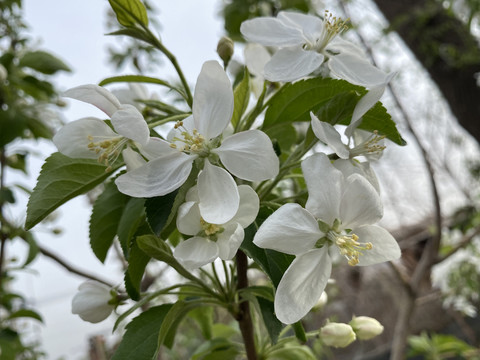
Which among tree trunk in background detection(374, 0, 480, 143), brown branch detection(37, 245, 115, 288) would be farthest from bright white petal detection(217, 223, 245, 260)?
tree trunk in background detection(374, 0, 480, 143)

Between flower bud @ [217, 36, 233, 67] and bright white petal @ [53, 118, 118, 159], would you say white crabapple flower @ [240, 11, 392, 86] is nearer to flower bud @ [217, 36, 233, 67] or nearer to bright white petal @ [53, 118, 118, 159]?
flower bud @ [217, 36, 233, 67]

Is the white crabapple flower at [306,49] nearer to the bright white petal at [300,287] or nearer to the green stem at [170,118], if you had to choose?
the green stem at [170,118]

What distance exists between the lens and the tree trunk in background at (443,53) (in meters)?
2.29

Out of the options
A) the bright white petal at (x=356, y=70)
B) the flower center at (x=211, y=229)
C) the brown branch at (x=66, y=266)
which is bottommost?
the brown branch at (x=66, y=266)

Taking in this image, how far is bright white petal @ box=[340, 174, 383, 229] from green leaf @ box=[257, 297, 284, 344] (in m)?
0.15

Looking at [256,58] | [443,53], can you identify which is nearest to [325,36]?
[256,58]

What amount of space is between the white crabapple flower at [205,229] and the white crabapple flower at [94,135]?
3.5 inches

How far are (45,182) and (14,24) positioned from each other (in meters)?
1.44

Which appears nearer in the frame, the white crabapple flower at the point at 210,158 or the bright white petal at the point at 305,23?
the white crabapple flower at the point at 210,158

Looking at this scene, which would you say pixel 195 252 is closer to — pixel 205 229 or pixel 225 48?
pixel 205 229

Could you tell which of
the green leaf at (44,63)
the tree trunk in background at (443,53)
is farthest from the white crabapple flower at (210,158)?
the tree trunk in background at (443,53)

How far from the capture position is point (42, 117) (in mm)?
1627

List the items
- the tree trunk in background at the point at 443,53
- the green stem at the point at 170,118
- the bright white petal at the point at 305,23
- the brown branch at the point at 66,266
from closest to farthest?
the green stem at the point at 170,118
the bright white petal at the point at 305,23
the brown branch at the point at 66,266
the tree trunk in background at the point at 443,53

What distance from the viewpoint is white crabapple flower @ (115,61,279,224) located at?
474mm
